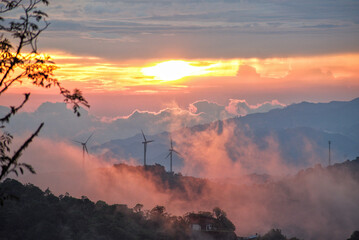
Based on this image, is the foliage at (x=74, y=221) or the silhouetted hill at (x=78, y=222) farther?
the silhouetted hill at (x=78, y=222)

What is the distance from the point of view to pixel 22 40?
3641cm

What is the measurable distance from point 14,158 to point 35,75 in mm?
6211

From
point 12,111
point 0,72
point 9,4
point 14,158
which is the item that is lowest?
point 14,158

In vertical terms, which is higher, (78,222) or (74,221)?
(74,221)

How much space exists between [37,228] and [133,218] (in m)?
36.9

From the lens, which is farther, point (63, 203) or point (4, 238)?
point (63, 203)

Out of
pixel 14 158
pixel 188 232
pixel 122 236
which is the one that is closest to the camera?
pixel 14 158

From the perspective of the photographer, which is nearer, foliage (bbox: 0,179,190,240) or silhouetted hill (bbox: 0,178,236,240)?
foliage (bbox: 0,179,190,240)

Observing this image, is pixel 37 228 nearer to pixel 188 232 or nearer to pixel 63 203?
pixel 63 203

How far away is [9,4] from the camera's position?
37.0 metres

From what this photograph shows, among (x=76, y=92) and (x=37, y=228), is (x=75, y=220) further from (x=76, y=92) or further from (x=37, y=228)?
(x=76, y=92)

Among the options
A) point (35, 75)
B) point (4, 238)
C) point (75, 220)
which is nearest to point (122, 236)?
point (75, 220)

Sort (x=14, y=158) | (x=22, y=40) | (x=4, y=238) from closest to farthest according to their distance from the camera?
1. (x=14, y=158)
2. (x=22, y=40)
3. (x=4, y=238)

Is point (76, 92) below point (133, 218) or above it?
below
